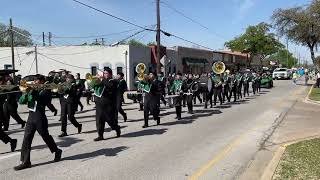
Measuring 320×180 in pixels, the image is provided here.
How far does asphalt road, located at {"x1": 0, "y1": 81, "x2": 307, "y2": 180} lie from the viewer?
960cm

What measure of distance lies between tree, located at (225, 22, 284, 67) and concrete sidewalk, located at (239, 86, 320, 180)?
2836 inches

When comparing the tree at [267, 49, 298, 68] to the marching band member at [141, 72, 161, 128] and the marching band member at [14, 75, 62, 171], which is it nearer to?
the marching band member at [141, 72, 161, 128]

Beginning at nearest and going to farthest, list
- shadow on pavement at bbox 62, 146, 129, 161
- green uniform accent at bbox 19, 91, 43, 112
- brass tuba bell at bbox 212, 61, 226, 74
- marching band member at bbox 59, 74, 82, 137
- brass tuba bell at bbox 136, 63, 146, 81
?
green uniform accent at bbox 19, 91, 43, 112, shadow on pavement at bbox 62, 146, 129, 161, marching band member at bbox 59, 74, 82, 137, brass tuba bell at bbox 136, 63, 146, 81, brass tuba bell at bbox 212, 61, 226, 74

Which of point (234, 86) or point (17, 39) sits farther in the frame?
point (17, 39)

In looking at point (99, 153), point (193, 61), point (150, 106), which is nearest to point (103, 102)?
point (99, 153)

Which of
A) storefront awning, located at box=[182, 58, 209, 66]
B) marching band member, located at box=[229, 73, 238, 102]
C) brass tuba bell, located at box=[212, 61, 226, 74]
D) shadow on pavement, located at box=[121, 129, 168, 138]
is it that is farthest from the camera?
storefront awning, located at box=[182, 58, 209, 66]

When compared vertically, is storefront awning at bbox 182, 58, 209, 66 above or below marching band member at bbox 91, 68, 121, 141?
above

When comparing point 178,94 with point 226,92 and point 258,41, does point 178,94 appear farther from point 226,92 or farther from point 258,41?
Answer: point 258,41

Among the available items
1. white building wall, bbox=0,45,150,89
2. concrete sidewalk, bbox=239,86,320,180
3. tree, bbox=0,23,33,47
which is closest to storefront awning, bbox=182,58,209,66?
white building wall, bbox=0,45,150,89

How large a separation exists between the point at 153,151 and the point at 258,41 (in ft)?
283

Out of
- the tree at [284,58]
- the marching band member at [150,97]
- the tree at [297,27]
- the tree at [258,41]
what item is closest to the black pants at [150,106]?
the marching band member at [150,97]

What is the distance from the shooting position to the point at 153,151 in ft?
39.2

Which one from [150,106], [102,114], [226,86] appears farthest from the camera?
[226,86]

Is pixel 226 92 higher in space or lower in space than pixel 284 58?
lower
